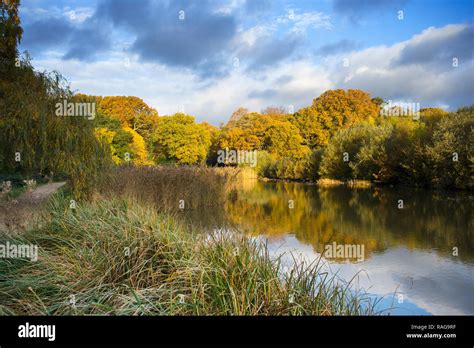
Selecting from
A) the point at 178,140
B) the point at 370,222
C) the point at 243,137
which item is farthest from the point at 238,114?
the point at 370,222

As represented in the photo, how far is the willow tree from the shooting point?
8.07 m

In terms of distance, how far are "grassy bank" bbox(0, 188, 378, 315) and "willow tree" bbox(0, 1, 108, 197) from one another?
2.82 meters

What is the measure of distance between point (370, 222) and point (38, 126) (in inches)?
382

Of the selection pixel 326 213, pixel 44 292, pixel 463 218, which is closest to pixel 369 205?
pixel 326 213

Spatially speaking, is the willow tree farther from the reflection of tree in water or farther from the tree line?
the reflection of tree in water

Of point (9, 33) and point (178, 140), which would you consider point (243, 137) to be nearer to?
point (178, 140)

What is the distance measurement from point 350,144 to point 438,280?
29047mm

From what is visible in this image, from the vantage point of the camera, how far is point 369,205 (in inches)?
719

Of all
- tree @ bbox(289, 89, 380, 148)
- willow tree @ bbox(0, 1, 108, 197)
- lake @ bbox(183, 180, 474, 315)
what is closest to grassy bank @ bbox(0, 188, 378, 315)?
lake @ bbox(183, 180, 474, 315)

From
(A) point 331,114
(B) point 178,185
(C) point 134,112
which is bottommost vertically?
(B) point 178,185

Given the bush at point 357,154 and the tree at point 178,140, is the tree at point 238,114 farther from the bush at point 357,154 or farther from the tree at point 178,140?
the bush at point 357,154

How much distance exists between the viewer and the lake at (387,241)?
6.43 metres

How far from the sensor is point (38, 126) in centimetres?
818
